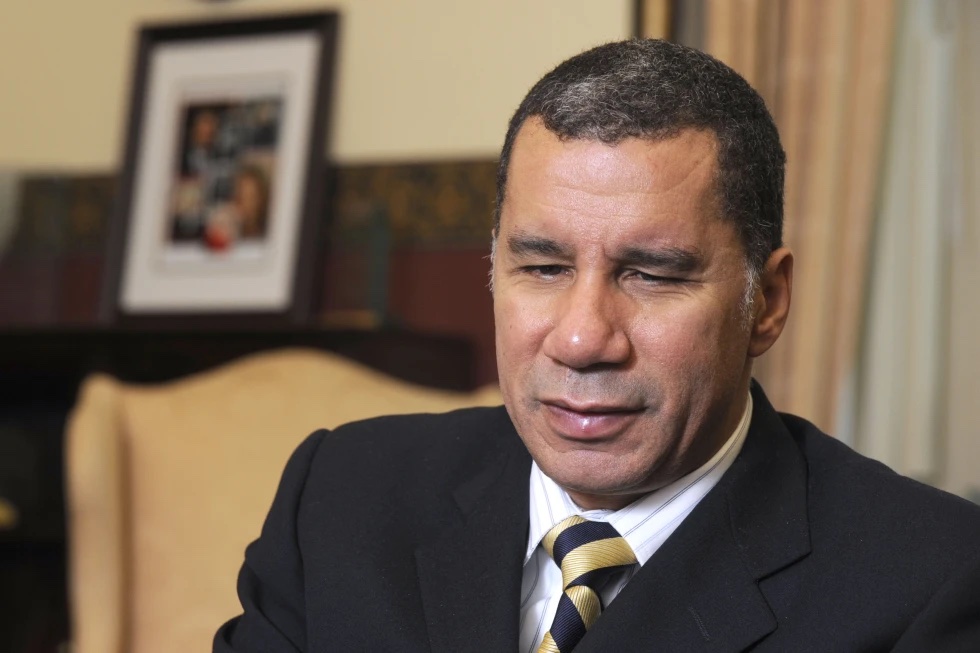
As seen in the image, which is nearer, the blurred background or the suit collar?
the suit collar

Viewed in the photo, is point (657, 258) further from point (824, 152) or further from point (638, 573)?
point (824, 152)

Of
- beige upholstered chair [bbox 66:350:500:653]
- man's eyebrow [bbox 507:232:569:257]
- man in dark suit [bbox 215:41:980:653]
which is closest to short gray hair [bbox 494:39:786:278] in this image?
man in dark suit [bbox 215:41:980:653]

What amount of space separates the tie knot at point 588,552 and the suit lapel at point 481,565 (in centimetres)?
8

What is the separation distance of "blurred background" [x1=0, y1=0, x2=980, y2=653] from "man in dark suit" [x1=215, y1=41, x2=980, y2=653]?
189 cm

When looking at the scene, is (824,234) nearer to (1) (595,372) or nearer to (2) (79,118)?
(1) (595,372)

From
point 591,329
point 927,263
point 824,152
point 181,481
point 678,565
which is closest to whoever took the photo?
point 591,329

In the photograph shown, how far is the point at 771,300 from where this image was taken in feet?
5.94

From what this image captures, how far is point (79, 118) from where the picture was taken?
461cm

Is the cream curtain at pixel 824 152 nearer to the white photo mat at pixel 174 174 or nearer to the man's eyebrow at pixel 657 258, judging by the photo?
the white photo mat at pixel 174 174

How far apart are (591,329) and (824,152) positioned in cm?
226

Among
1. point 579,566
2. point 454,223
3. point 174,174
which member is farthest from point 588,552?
point 174,174

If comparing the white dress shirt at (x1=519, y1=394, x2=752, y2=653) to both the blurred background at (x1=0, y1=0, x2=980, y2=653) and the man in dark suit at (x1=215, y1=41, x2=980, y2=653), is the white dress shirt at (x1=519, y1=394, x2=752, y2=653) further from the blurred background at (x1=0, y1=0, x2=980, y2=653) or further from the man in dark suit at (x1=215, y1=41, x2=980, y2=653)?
the blurred background at (x1=0, y1=0, x2=980, y2=653)

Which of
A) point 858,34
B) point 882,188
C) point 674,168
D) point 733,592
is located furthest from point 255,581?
point 882,188

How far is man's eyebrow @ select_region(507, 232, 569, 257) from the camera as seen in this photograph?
64.6 inches
